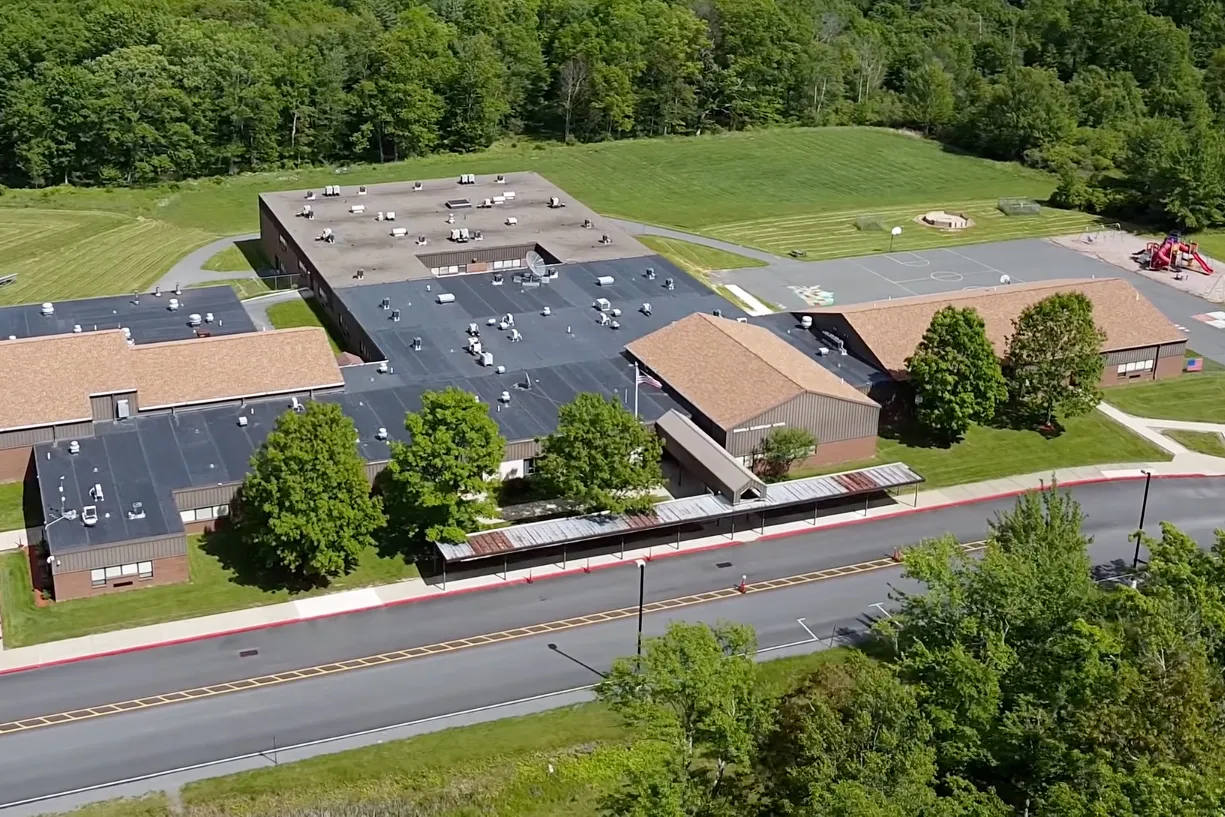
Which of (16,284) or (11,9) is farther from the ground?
(11,9)

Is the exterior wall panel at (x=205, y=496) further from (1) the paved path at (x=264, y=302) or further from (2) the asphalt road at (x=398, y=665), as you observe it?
(1) the paved path at (x=264, y=302)

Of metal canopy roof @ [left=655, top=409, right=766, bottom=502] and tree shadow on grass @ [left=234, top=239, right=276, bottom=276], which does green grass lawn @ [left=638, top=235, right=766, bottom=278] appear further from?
metal canopy roof @ [left=655, top=409, right=766, bottom=502]

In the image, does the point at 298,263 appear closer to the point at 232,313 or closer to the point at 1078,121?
the point at 232,313

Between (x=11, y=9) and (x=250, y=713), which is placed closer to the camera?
(x=250, y=713)

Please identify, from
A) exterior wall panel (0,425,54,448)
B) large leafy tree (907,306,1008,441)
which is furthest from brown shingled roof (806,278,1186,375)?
exterior wall panel (0,425,54,448)

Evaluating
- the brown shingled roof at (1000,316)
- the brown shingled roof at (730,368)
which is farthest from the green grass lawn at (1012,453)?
the brown shingled roof at (1000,316)

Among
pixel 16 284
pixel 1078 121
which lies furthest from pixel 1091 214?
pixel 16 284
